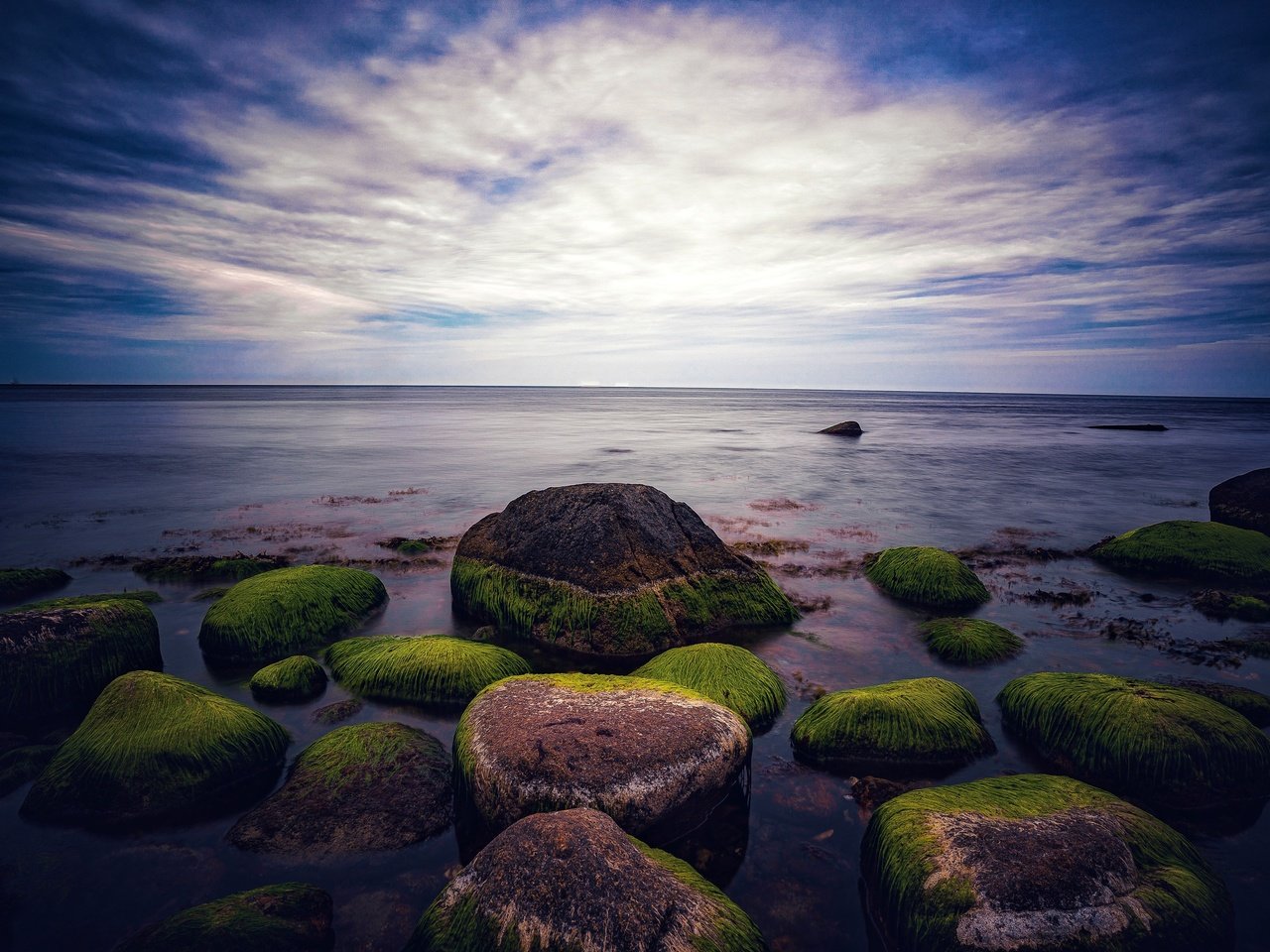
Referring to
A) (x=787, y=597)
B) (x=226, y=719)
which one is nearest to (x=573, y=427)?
(x=787, y=597)

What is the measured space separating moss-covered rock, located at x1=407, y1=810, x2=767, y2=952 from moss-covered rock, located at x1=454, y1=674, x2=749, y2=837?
58 centimetres

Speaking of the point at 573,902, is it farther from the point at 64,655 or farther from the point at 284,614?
the point at 284,614

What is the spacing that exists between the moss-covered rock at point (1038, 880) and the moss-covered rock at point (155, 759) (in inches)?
186

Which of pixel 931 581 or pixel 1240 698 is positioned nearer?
pixel 1240 698

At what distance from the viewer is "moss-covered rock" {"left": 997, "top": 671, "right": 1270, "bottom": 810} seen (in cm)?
488

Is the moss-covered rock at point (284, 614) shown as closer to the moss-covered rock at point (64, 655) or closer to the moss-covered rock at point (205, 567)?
the moss-covered rock at point (64, 655)

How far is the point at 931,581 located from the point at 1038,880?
21.0 ft

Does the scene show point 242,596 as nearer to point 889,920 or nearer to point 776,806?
point 776,806

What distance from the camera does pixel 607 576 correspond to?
7996mm

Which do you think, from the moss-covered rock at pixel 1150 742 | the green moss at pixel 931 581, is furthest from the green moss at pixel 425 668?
the green moss at pixel 931 581

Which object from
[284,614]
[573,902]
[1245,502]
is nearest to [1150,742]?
[573,902]

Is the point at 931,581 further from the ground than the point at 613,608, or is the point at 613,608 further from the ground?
the point at 613,608

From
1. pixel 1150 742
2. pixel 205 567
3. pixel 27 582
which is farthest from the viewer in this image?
pixel 205 567

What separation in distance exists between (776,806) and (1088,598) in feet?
24.4
